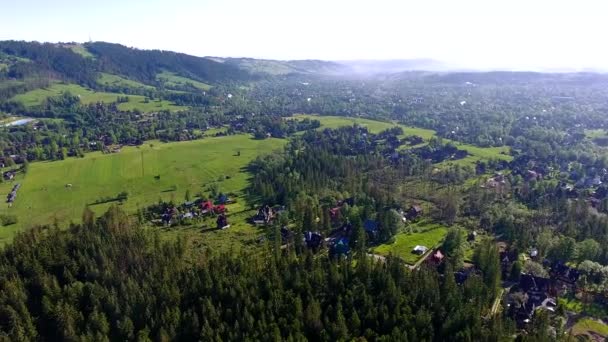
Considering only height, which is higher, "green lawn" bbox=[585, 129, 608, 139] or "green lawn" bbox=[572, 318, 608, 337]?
"green lawn" bbox=[585, 129, 608, 139]


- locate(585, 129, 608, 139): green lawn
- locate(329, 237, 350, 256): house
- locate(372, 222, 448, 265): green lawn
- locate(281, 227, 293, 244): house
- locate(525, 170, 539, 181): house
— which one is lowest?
locate(372, 222, 448, 265): green lawn

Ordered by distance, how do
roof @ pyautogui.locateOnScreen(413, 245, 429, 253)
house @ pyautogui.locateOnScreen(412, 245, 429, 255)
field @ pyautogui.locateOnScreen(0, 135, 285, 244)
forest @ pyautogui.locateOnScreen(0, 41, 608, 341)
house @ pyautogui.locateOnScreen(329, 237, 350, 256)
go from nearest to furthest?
forest @ pyautogui.locateOnScreen(0, 41, 608, 341), house @ pyautogui.locateOnScreen(329, 237, 350, 256), house @ pyautogui.locateOnScreen(412, 245, 429, 255), roof @ pyautogui.locateOnScreen(413, 245, 429, 253), field @ pyautogui.locateOnScreen(0, 135, 285, 244)

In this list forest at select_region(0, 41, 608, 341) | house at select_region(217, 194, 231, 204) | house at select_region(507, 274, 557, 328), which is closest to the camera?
forest at select_region(0, 41, 608, 341)

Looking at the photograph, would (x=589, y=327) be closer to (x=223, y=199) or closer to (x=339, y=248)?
(x=339, y=248)

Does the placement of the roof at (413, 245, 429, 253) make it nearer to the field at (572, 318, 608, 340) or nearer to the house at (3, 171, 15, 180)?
the field at (572, 318, 608, 340)

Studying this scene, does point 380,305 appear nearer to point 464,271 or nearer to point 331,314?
point 331,314

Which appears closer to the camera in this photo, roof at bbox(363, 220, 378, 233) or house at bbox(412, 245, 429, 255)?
house at bbox(412, 245, 429, 255)

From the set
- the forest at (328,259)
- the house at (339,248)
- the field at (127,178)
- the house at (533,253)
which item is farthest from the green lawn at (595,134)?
the house at (339,248)

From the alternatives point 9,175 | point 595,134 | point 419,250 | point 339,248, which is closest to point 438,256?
point 419,250

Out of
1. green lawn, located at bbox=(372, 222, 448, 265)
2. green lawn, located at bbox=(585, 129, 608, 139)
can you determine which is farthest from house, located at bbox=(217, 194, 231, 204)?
green lawn, located at bbox=(585, 129, 608, 139)
